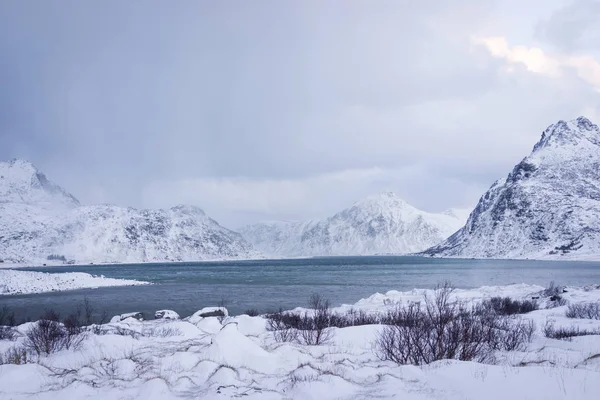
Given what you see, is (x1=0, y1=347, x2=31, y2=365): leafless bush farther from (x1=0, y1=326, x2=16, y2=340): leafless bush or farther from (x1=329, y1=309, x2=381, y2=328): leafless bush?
(x1=329, y1=309, x2=381, y2=328): leafless bush

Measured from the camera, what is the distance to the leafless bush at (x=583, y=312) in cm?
2263

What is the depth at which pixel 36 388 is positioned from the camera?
948 cm

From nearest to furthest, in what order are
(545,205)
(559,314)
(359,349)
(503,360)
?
(503,360)
(359,349)
(559,314)
(545,205)

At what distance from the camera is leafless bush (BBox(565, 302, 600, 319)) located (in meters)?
22.6

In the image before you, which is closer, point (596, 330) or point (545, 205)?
point (596, 330)

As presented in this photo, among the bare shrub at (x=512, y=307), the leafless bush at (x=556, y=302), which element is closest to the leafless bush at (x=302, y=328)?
the bare shrub at (x=512, y=307)

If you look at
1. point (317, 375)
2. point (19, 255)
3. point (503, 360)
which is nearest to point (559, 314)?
point (503, 360)

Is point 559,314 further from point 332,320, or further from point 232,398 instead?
point 232,398

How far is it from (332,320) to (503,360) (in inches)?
423

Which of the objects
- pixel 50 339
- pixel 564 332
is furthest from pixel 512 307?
pixel 50 339

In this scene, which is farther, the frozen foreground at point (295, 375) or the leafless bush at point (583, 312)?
the leafless bush at point (583, 312)

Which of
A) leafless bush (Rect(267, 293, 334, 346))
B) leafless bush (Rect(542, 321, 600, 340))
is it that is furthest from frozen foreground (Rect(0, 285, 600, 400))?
leafless bush (Rect(267, 293, 334, 346))

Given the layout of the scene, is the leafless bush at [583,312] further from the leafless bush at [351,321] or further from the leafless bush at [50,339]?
the leafless bush at [50,339]

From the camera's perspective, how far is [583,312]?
916 inches
